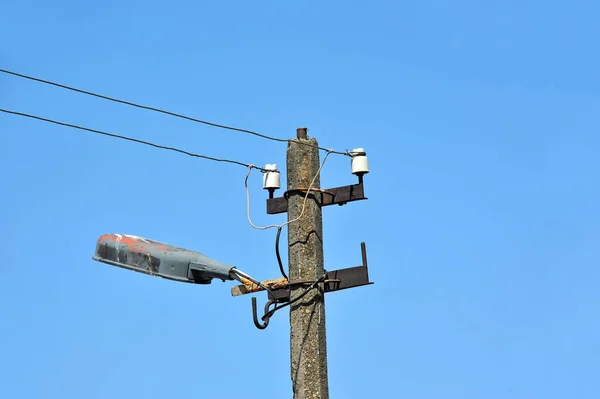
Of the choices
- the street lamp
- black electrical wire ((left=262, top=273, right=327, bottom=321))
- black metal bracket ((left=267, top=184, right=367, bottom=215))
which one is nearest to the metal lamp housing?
the street lamp

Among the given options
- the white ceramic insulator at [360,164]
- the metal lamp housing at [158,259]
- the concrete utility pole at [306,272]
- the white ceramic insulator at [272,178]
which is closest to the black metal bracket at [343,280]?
the concrete utility pole at [306,272]

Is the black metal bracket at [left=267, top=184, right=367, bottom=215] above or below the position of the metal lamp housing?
above

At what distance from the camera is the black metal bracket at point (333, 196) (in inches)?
396

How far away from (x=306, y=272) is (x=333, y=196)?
74cm

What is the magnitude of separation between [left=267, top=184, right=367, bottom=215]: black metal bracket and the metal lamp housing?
0.84 m

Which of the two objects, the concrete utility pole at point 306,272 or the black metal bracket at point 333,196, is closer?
the concrete utility pole at point 306,272

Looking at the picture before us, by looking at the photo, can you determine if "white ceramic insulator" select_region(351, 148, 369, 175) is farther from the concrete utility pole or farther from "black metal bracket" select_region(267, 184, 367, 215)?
the concrete utility pole

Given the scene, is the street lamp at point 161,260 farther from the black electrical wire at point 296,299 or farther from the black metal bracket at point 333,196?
the black metal bracket at point 333,196

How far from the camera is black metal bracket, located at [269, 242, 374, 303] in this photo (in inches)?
382

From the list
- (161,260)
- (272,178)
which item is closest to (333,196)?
(272,178)

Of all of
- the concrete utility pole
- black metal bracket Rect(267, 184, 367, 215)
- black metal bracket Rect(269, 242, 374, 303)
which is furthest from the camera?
black metal bracket Rect(267, 184, 367, 215)

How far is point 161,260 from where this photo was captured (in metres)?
9.76

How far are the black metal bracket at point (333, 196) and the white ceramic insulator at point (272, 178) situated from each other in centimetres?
12

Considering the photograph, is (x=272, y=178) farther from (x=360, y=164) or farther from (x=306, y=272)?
(x=306, y=272)
